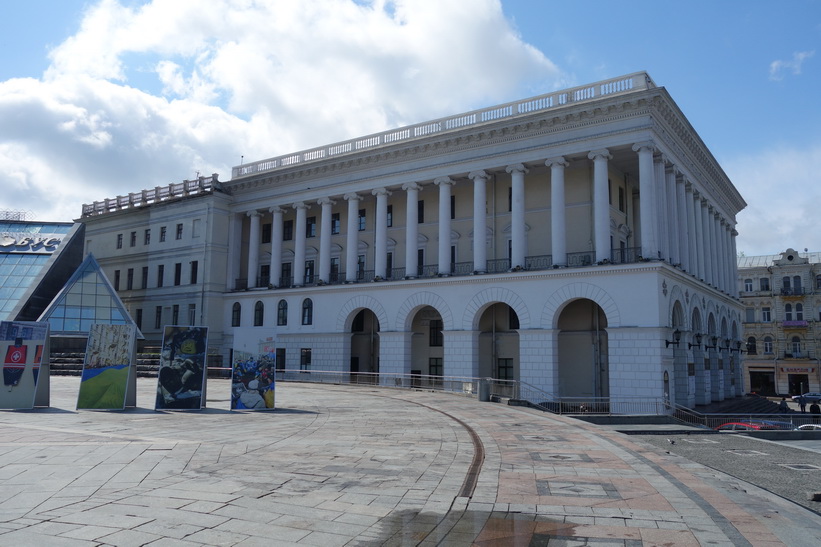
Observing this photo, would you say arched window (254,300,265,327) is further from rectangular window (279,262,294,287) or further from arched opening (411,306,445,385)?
arched opening (411,306,445,385)

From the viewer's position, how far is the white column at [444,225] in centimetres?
3866

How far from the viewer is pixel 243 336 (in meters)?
35.5

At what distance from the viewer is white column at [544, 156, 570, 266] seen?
34.5 meters

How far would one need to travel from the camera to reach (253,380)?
21984 mm

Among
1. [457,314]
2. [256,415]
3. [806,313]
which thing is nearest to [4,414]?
[256,415]

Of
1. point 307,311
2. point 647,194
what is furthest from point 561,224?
point 307,311

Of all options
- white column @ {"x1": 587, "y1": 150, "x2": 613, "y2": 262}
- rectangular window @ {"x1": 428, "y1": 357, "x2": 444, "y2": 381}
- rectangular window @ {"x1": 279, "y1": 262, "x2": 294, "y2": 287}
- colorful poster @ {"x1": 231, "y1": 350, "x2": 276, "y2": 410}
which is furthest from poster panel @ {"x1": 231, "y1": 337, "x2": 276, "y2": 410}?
rectangular window @ {"x1": 279, "y1": 262, "x2": 294, "y2": 287}

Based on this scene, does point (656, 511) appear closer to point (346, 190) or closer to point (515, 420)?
point (515, 420)

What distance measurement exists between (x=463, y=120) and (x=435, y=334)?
559 inches

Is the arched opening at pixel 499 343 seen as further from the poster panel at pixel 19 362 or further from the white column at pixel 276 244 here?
the poster panel at pixel 19 362

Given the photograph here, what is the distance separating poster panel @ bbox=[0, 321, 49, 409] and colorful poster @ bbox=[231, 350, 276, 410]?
617 cm

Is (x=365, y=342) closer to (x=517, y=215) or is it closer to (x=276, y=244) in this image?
(x=276, y=244)

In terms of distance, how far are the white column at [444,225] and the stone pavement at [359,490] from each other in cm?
2207

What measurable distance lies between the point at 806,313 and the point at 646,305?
157 ft
